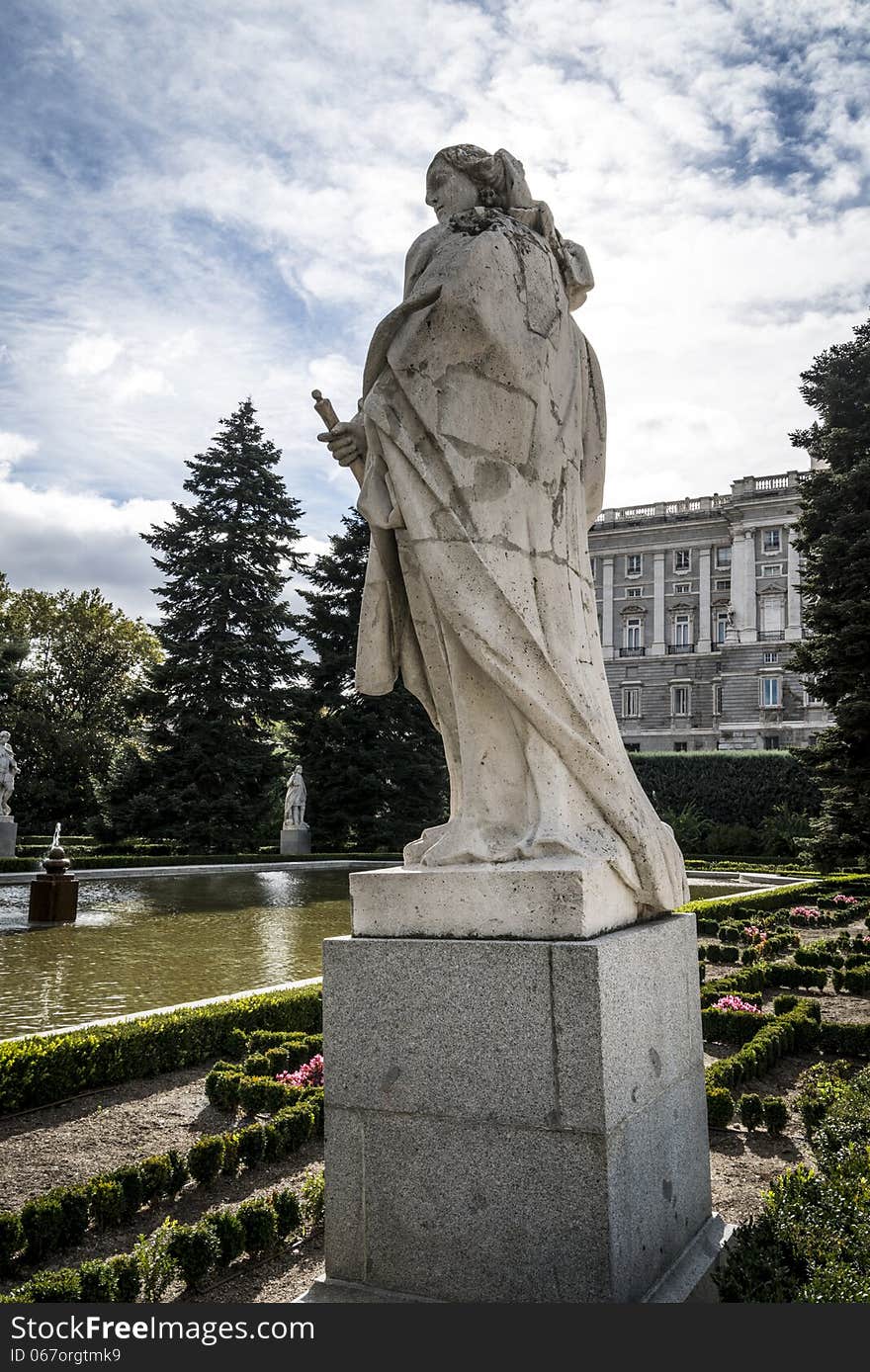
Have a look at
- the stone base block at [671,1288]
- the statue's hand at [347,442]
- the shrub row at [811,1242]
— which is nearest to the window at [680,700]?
the shrub row at [811,1242]

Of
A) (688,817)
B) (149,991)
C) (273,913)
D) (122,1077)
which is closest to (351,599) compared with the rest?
(688,817)

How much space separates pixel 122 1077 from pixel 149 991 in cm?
234

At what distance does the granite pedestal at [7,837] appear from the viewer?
2197 centimetres

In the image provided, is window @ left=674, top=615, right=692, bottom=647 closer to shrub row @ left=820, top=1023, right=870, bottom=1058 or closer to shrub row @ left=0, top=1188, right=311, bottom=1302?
shrub row @ left=820, top=1023, right=870, bottom=1058

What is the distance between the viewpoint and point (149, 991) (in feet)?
26.8

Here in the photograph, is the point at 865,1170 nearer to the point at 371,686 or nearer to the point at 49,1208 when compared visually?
the point at 371,686

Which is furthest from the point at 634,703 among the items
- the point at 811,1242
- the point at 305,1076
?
the point at 811,1242

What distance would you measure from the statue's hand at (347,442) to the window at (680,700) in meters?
50.4

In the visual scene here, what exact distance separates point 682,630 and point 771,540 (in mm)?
6375

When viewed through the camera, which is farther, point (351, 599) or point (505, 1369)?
point (351, 599)

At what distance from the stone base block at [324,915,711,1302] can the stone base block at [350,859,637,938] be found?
0.21 ft

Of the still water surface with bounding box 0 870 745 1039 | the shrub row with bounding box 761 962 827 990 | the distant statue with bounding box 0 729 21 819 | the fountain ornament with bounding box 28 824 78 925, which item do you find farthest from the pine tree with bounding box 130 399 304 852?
the shrub row with bounding box 761 962 827 990

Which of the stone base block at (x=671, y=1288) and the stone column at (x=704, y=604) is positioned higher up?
the stone column at (x=704, y=604)

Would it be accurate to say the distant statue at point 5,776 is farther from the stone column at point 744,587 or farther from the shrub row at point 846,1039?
the stone column at point 744,587
